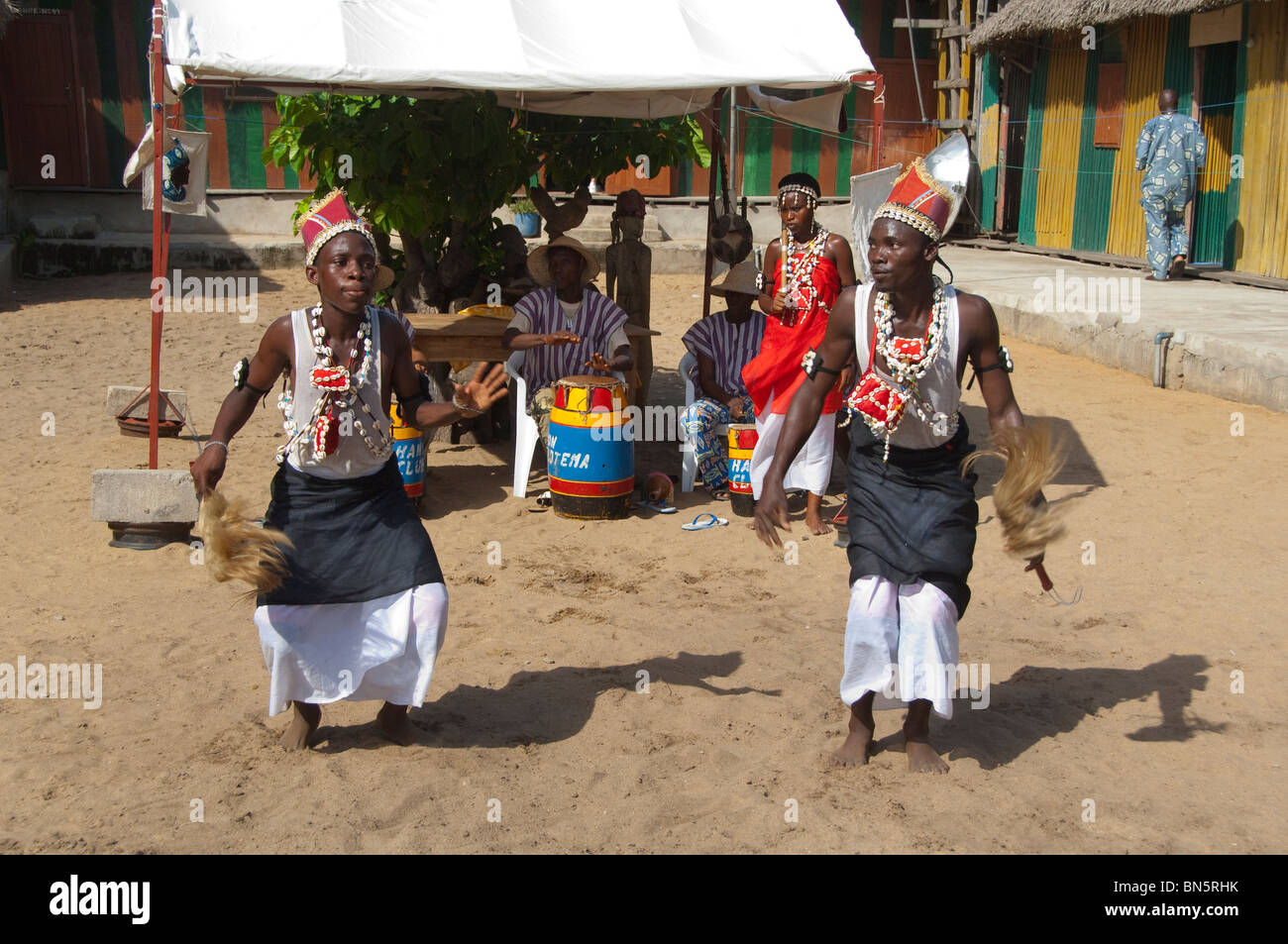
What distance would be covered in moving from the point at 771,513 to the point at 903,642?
603mm

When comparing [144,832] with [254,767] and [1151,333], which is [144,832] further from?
[1151,333]

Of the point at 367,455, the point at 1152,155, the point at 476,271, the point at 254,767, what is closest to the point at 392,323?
the point at 367,455

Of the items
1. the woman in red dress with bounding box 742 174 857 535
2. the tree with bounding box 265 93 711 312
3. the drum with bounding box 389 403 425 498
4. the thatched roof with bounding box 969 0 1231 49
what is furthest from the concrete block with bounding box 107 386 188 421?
the thatched roof with bounding box 969 0 1231 49

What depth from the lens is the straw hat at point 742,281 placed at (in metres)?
7.73

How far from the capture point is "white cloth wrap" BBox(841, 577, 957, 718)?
4062mm

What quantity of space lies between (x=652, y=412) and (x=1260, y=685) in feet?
17.3

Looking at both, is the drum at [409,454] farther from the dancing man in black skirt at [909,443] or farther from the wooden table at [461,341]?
the dancing man in black skirt at [909,443]

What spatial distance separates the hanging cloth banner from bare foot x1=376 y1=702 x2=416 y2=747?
347 centimetres

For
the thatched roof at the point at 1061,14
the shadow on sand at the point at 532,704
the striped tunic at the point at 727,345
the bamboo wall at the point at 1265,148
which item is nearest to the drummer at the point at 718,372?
the striped tunic at the point at 727,345

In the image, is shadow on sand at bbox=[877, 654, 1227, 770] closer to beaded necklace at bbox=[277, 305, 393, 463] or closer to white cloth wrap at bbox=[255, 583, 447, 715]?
white cloth wrap at bbox=[255, 583, 447, 715]

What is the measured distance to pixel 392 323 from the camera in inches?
169

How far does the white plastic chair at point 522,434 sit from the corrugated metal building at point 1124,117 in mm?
8619

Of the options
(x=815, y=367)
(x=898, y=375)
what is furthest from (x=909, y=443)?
(x=815, y=367)

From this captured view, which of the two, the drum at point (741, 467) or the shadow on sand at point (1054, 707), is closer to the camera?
the shadow on sand at point (1054, 707)
